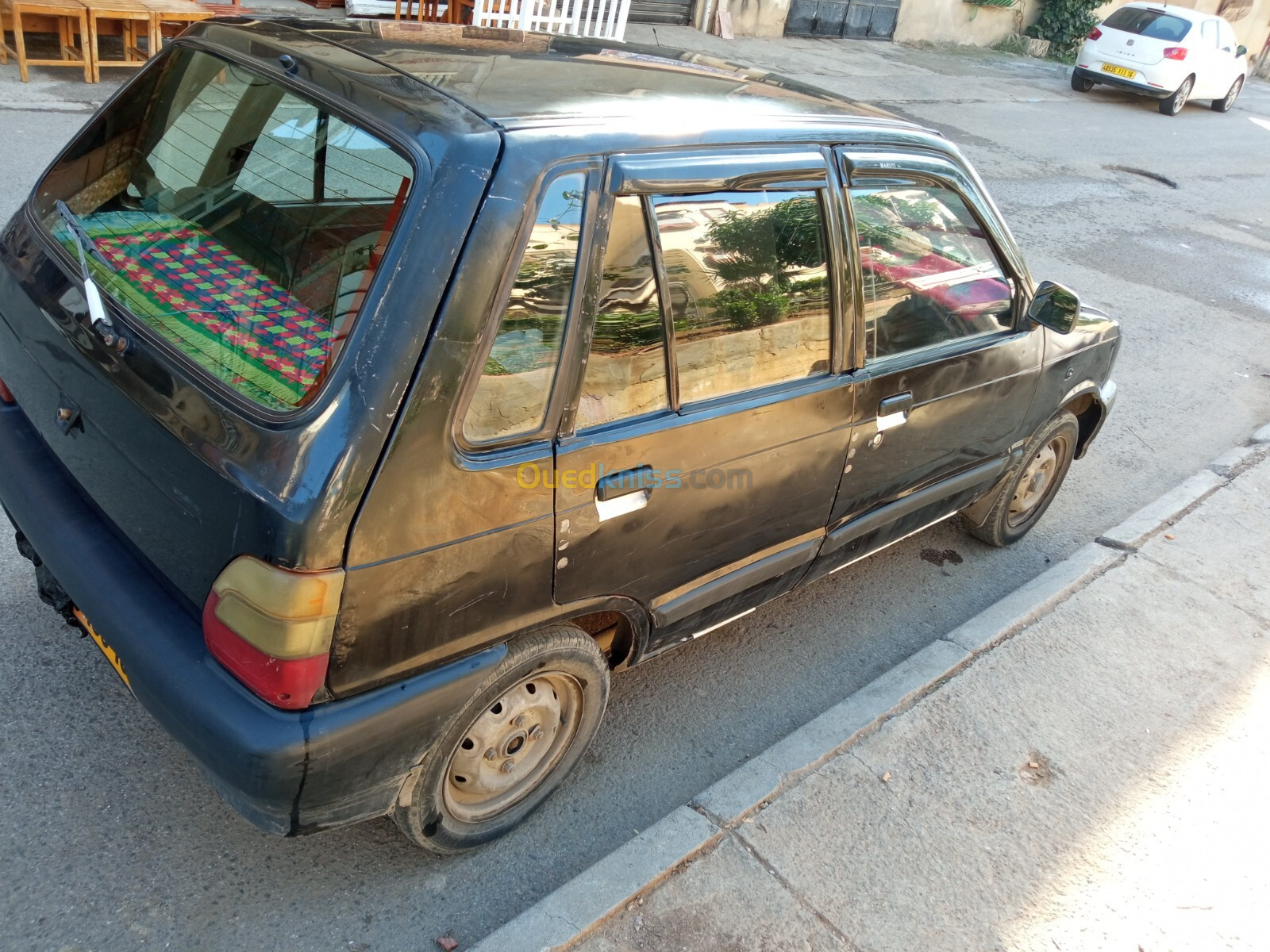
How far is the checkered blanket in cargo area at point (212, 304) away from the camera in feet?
7.00

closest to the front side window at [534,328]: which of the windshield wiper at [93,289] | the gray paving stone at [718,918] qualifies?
the windshield wiper at [93,289]

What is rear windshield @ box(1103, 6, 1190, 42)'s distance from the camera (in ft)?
59.4

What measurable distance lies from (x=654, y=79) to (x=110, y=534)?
6.19 feet

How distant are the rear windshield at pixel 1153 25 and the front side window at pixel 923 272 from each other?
709 inches

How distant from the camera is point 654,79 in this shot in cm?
288

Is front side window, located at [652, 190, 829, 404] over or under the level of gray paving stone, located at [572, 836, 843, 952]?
over

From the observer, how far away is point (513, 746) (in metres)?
2.69

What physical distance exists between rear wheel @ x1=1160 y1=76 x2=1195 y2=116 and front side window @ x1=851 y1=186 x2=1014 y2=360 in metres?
18.0

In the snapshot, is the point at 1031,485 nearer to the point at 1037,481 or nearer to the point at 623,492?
the point at 1037,481

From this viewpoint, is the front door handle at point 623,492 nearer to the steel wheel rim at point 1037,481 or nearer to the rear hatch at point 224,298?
the rear hatch at point 224,298

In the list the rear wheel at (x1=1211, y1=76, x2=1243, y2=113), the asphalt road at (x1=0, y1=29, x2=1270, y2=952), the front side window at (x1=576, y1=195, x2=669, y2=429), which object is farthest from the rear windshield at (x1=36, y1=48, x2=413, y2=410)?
the rear wheel at (x1=1211, y1=76, x2=1243, y2=113)

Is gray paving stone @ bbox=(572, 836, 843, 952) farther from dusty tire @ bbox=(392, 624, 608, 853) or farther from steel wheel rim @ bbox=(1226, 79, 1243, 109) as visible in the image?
steel wheel rim @ bbox=(1226, 79, 1243, 109)

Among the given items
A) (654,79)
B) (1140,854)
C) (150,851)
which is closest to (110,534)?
(150,851)

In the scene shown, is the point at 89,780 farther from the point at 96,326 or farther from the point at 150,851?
the point at 96,326
